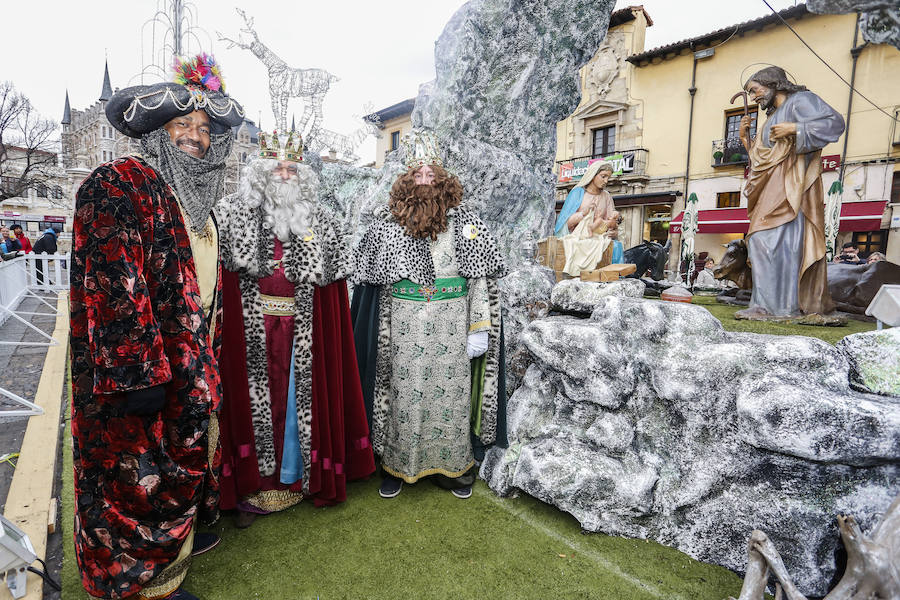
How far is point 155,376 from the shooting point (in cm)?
164

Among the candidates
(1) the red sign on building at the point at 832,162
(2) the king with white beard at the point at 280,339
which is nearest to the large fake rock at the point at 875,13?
(2) the king with white beard at the point at 280,339

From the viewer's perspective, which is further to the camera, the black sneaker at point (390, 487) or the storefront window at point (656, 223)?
the storefront window at point (656, 223)

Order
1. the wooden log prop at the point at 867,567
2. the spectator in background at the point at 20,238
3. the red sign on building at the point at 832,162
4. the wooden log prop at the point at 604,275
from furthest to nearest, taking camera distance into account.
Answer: the red sign on building at the point at 832,162
the spectator in background at the point at 20,238
the wooden log prop at the point at 604,275
the wooden log prop at the point at 867,567

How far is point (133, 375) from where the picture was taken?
1.60 metres

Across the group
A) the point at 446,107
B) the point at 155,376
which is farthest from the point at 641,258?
the point at 155,376

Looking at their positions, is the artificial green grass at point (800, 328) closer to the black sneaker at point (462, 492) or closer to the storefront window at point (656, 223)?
the black sneaker at point (462, 492)

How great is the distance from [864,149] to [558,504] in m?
17.1

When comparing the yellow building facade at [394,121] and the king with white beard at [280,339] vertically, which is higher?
the yellow building facade at [394,121]

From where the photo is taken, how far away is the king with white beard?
243cm

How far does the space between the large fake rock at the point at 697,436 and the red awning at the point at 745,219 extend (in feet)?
40.1

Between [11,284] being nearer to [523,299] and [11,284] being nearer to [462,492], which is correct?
[523,299]

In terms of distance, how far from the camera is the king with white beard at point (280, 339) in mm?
2432

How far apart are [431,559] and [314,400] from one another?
1.06 meters

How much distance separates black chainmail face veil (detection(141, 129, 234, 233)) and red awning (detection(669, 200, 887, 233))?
45.5ft
